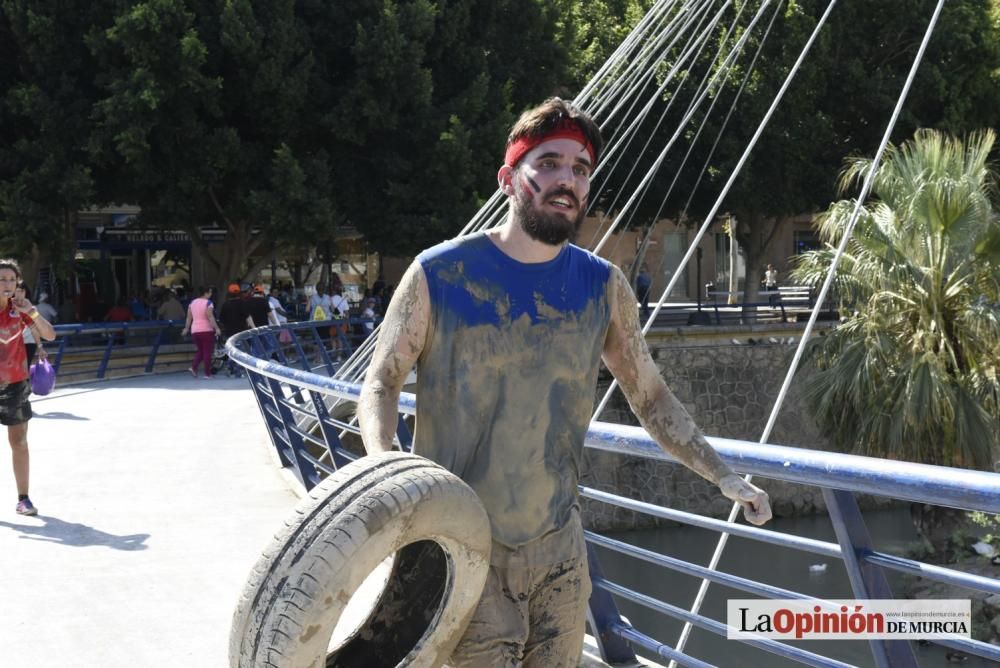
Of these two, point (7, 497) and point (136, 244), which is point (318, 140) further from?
point (7, 497)

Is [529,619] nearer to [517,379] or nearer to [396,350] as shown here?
[517,379]

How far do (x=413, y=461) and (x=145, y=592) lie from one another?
3.83 meters

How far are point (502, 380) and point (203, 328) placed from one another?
636 inches

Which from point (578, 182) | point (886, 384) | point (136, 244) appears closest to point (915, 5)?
point (886, 384)

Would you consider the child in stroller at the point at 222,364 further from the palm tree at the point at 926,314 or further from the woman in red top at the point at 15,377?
the woman in red top at the point at 15,377

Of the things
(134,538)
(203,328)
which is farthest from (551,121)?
(203,328)

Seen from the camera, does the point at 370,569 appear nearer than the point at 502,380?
Yes

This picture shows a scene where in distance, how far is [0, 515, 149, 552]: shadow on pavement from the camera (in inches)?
262

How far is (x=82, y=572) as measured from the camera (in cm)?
598

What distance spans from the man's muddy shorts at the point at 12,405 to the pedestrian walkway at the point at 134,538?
68cm

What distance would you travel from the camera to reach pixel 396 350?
252 centimetres

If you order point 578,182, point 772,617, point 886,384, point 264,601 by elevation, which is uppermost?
point 578,182

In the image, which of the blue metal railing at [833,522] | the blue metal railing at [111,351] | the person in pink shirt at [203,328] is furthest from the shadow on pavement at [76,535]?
the person in pink shirt at [203,328]

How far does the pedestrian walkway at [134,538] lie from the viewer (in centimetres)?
488
